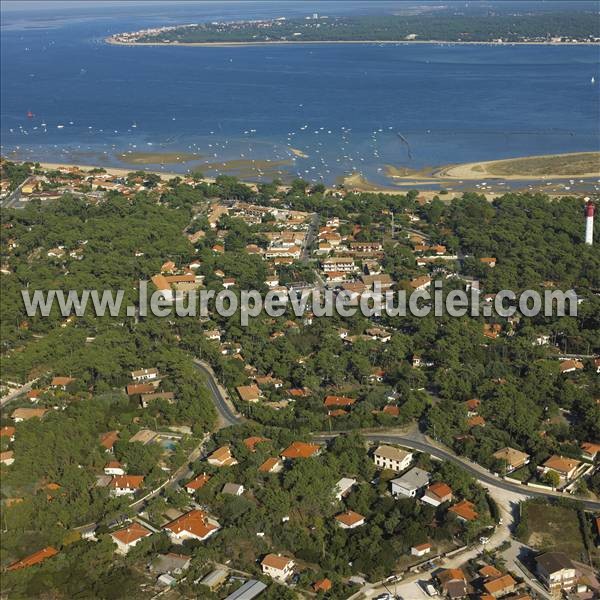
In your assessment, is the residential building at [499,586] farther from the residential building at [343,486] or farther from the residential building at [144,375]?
the residential building at [144,375]

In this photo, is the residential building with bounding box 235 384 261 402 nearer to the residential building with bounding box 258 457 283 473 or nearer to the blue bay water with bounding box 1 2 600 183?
the residential building with bounding box 258 457 283 473

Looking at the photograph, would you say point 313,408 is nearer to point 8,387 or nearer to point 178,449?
point 178,449

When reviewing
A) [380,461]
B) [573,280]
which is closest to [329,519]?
[380,461]

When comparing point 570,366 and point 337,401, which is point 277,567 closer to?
point 337,401

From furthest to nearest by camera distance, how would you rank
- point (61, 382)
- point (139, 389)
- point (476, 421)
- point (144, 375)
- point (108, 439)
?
point (144, 375) < point (139, 389) < point (61, 382) < point (476, 421) < point (108, 439)

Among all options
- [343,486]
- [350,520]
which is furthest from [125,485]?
[350,520]

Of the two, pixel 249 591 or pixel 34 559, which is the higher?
pixel 34 559
